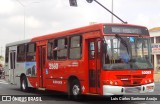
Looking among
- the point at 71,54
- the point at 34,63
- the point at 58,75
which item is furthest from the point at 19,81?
the point at 71,54

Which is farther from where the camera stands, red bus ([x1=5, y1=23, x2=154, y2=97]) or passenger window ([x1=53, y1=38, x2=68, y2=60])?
passenger window ([x1=53, y1=38, x2=68, y2=60])

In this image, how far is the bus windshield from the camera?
14.6m

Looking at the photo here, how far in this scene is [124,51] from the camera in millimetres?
14812

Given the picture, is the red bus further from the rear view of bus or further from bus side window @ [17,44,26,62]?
bus side window @ [17,44,26,62]

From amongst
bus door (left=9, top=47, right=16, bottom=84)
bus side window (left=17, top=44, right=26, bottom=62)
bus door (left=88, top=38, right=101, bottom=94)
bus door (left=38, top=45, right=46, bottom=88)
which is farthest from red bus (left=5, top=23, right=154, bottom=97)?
bus door (left=9, top=47, right=16, bottom=84)

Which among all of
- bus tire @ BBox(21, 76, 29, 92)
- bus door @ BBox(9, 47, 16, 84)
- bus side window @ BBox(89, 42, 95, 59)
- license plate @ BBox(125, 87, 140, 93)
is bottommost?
bus tire @ BBox(21, 76, 29, 92)

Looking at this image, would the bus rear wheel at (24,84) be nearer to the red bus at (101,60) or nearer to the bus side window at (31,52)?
the bus side window at (31,52)

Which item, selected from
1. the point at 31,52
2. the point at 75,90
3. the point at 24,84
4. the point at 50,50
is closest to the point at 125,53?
the point at 75,90

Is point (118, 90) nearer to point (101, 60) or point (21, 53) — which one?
point (101, 60)

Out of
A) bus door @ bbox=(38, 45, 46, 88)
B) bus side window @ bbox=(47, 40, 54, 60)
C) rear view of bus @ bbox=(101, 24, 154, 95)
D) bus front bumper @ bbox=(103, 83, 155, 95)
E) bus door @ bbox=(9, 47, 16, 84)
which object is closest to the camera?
bus front bumper @ bbox=(103, 83, 155, 95)

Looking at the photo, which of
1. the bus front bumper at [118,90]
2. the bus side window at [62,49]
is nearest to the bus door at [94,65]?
the bus front bumper at [118,90]

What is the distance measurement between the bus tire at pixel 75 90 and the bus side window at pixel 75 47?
3.59 ft

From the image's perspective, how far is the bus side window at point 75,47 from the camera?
53.8 ft

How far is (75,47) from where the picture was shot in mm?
16766
